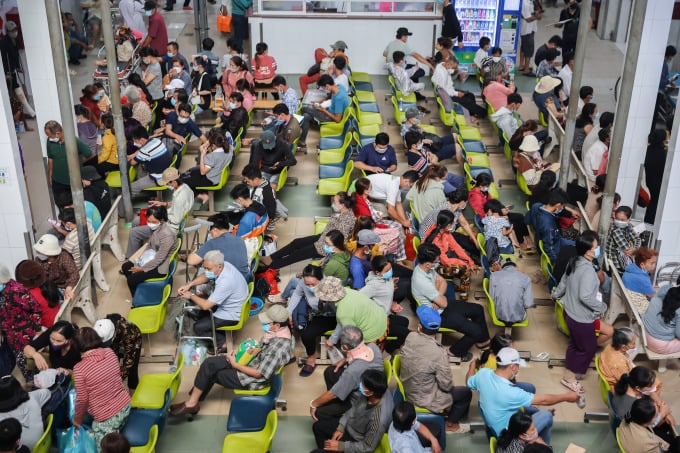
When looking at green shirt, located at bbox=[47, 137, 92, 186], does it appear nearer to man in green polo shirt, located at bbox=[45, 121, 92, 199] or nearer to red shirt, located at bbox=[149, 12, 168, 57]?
man in green polo shirt, located at bbox=[45, 121, 92, 199]

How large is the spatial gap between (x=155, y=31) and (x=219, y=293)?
9.16 m

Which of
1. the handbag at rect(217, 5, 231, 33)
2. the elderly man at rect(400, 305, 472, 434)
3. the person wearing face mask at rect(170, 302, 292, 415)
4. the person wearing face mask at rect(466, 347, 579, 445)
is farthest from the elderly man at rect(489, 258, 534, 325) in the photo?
the handbag at rect(217, 5, 231, 33)

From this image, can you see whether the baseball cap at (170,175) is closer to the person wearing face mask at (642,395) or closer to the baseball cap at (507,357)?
the baseball cap at (507,357)

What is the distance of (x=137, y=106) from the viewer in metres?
12.2

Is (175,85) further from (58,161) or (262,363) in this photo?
(262,363)

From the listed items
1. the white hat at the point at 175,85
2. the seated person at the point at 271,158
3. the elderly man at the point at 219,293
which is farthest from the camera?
the white hat at the point at 175,85

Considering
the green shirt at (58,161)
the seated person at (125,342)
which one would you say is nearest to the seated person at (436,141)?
the green shirt at (58,161)

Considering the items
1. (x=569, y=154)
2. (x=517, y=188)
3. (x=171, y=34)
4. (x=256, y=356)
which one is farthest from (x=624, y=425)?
(x=171, y=34)

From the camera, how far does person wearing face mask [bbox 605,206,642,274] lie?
9234mm

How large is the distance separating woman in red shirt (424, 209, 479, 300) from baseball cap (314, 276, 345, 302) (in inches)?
67.8

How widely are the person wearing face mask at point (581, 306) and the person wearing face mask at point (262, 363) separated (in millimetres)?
2810

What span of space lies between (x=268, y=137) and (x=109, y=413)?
5074 mm

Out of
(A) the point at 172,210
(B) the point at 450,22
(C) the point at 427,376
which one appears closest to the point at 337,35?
(B) the point at 450,22

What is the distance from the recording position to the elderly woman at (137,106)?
12188mm
